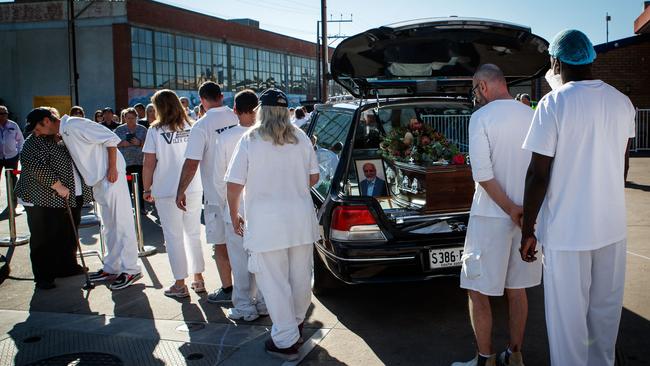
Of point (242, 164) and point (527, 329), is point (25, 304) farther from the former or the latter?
point (527, 329)

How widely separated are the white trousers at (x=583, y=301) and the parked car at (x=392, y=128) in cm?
155

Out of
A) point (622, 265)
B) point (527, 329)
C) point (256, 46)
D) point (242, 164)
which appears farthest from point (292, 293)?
point (256, 46)

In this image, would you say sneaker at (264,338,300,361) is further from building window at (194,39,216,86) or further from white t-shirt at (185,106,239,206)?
building window at (194,39,216,86)

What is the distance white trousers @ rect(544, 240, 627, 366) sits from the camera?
2.79 meters

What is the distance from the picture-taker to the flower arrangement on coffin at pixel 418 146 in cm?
523

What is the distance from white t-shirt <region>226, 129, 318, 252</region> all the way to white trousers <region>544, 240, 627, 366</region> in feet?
5.47

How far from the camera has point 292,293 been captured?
412cm

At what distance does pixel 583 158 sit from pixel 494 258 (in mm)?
872

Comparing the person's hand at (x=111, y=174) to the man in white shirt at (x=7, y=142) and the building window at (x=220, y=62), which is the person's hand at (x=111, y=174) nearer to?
the man in white shirt at (x=7, y=142)

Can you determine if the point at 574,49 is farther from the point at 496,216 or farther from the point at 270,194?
the point at 270,194

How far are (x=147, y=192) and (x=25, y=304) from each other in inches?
60.5

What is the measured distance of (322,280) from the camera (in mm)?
5320

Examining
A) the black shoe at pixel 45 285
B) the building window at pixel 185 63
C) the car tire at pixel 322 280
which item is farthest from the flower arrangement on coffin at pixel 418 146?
the building window at pixel 185 63

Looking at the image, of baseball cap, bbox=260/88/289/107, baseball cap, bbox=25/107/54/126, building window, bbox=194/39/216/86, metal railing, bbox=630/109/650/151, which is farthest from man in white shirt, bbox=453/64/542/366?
building window, bbox=194/39/216/86
